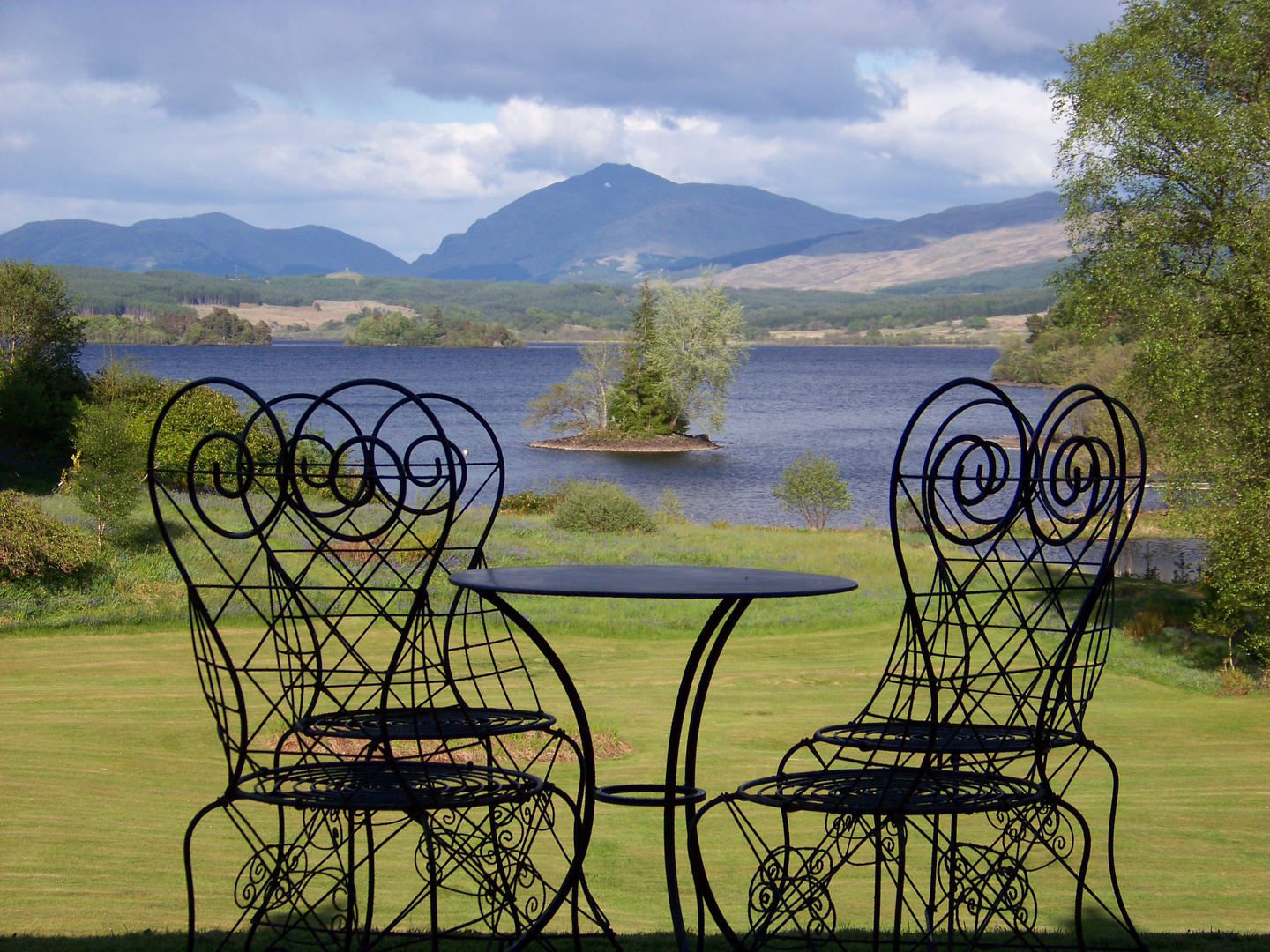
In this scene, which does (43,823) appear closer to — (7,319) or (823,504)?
(823,504)

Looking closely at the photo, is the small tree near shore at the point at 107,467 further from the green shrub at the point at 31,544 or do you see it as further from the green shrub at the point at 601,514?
the green shrub at the point at 601,514

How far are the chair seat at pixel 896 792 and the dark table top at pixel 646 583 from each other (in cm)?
54

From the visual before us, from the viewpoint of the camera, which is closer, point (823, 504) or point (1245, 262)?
point (1245, 262)

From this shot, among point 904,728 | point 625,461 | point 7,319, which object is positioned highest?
point 7,319

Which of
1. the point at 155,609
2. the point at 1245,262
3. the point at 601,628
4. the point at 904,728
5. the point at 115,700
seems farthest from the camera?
the point at 601,628

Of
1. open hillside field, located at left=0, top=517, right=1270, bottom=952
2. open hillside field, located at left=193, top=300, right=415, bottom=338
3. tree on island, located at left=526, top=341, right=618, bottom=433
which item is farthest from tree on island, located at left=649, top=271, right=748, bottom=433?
open hillside field, located at left=193, top=300, right=415, bottom=338

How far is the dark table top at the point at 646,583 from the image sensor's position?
9.63ft

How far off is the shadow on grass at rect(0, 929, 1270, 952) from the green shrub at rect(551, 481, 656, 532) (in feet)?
65.7

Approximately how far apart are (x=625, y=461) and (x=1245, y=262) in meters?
37.8

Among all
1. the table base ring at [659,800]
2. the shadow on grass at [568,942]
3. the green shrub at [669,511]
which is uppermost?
the table base ring at [659,800]

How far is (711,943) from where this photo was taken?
153 inches

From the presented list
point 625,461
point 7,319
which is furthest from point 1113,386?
point 625,461

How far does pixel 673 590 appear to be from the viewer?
9.77ft

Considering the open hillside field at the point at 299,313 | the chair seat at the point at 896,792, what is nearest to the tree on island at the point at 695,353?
the chair seat at the point at 896,792
